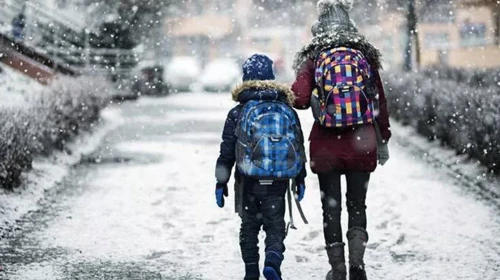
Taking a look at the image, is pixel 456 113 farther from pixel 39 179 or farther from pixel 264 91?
pixel 264 91

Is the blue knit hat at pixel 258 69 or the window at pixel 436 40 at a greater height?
the window at pixel 436 40

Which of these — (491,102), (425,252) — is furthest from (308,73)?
(491,102)

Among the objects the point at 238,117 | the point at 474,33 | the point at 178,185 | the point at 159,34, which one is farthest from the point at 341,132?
the point at 474,33

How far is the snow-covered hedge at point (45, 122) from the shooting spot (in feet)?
26.4

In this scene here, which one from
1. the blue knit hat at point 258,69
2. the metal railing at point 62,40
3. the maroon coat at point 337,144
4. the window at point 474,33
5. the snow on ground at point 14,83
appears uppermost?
the window at point 474,33

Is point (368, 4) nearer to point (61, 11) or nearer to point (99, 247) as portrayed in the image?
point (61, 11)

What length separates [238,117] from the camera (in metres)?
4.82

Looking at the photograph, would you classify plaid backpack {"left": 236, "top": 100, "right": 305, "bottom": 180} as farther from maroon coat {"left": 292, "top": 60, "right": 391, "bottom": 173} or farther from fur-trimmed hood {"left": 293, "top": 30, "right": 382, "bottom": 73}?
fur-trimmed hood {"left": 293, "top": 30, "right": 382, "bottom": 73}

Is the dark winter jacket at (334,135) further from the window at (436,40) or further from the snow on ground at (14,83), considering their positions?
the window at (436,40)

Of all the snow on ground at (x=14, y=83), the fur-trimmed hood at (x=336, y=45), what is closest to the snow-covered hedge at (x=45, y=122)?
the snow on ground at (x=14, y=83)

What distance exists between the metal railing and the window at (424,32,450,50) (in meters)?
20.7

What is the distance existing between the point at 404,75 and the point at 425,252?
33.9ft

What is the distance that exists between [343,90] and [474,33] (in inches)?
1380

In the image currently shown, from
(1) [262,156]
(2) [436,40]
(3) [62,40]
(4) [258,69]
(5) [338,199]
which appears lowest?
(5) [338,199]
